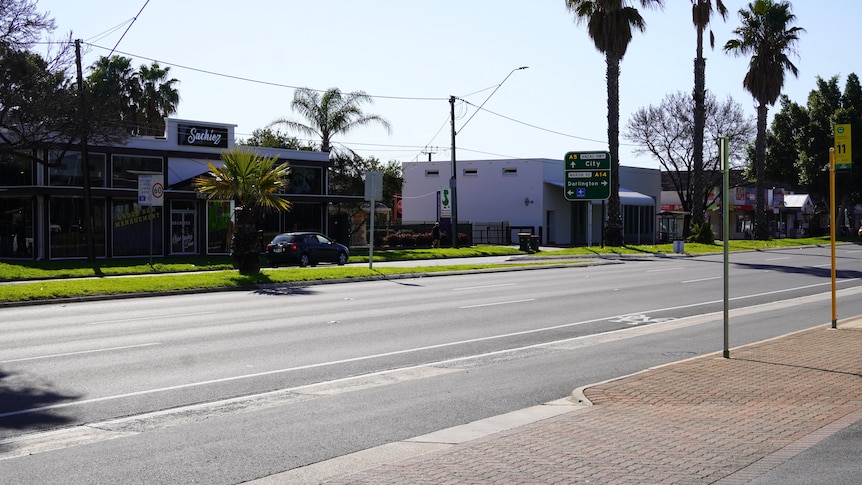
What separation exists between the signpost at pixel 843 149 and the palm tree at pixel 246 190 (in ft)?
55.6

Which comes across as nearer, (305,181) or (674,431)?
(674,431)

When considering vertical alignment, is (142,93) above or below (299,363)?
above

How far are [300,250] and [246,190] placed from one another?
26.3ft

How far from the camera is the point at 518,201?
207ft

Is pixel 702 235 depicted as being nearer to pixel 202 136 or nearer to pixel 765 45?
pixel 765 45

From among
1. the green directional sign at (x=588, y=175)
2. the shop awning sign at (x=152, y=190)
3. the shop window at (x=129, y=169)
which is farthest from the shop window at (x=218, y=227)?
the green directional sign at (x=588, y=175)

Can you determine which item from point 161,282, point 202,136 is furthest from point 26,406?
point 202,136

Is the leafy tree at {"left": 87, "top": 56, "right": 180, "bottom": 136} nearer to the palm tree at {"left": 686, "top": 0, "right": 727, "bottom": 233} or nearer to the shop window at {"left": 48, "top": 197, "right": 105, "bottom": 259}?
the shop window at {"left": 48, "top": 197, "right": 105, "bottom": 259}

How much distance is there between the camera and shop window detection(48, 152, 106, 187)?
36594 mm

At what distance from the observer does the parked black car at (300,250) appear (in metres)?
34.6

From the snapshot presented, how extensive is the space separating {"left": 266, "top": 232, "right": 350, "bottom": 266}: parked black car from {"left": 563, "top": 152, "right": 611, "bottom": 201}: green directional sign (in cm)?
1697

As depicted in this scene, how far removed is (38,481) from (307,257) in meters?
28.7

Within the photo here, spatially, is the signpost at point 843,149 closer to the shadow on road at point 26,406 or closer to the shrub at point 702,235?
the shadow on road at point 26,406

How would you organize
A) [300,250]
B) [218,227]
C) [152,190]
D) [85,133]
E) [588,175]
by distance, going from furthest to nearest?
[588,175], [218,227], [300,250], [85,133], [152,190]
